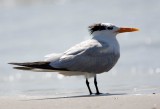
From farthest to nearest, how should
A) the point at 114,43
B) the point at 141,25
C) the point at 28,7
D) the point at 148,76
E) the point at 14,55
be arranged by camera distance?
A: the point at 28,7 < the point at 141,25 < the point at 14,55 < the point at 148,76 < the point at 114,43

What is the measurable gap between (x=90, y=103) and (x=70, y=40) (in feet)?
40.6

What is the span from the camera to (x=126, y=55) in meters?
17.8

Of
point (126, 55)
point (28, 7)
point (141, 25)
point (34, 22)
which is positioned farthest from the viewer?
point (28, 7)

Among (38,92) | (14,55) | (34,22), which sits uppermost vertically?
(34,22)

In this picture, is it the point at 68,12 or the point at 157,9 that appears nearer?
the point at 157,9

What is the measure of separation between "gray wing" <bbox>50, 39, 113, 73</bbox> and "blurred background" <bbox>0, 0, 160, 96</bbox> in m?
0.54

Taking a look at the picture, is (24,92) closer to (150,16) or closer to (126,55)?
(126,55)

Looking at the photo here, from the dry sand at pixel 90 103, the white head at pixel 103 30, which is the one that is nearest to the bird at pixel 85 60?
the white head at pixel 103 30

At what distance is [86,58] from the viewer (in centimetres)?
1124

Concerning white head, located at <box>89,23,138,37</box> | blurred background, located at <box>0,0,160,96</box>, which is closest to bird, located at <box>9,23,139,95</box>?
white head, located at <box>89,23,138,37</box>

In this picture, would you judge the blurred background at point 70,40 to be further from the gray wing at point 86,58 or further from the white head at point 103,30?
the white head at point 103,30

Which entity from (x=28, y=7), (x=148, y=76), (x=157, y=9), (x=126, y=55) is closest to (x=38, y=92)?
(x=148, y=76)

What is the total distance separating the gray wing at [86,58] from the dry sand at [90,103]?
1073mm

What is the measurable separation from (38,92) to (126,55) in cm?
590
